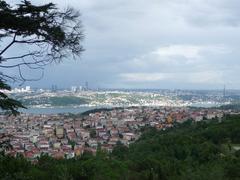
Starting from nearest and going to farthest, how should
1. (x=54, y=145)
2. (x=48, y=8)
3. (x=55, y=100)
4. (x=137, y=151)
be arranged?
(x=48, y=8), (x=137, y=151), (x=54, y=145), (x=55, y=100)

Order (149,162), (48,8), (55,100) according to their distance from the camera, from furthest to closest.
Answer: (55,100)
(149,162)
(48,8)

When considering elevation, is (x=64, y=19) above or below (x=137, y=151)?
above

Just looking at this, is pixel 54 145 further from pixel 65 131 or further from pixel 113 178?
pixel 113 178

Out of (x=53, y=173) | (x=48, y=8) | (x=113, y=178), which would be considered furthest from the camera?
(x=113, y=178)

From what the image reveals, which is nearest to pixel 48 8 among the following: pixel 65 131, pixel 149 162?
pixel 149 162

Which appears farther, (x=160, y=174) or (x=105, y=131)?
(x=105, y=131)

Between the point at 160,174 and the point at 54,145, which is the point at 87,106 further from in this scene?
the point at 160,174

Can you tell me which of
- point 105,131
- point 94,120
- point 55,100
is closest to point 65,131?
point 105,131

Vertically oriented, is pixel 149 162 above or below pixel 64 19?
below

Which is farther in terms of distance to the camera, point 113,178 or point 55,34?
point 113,178
